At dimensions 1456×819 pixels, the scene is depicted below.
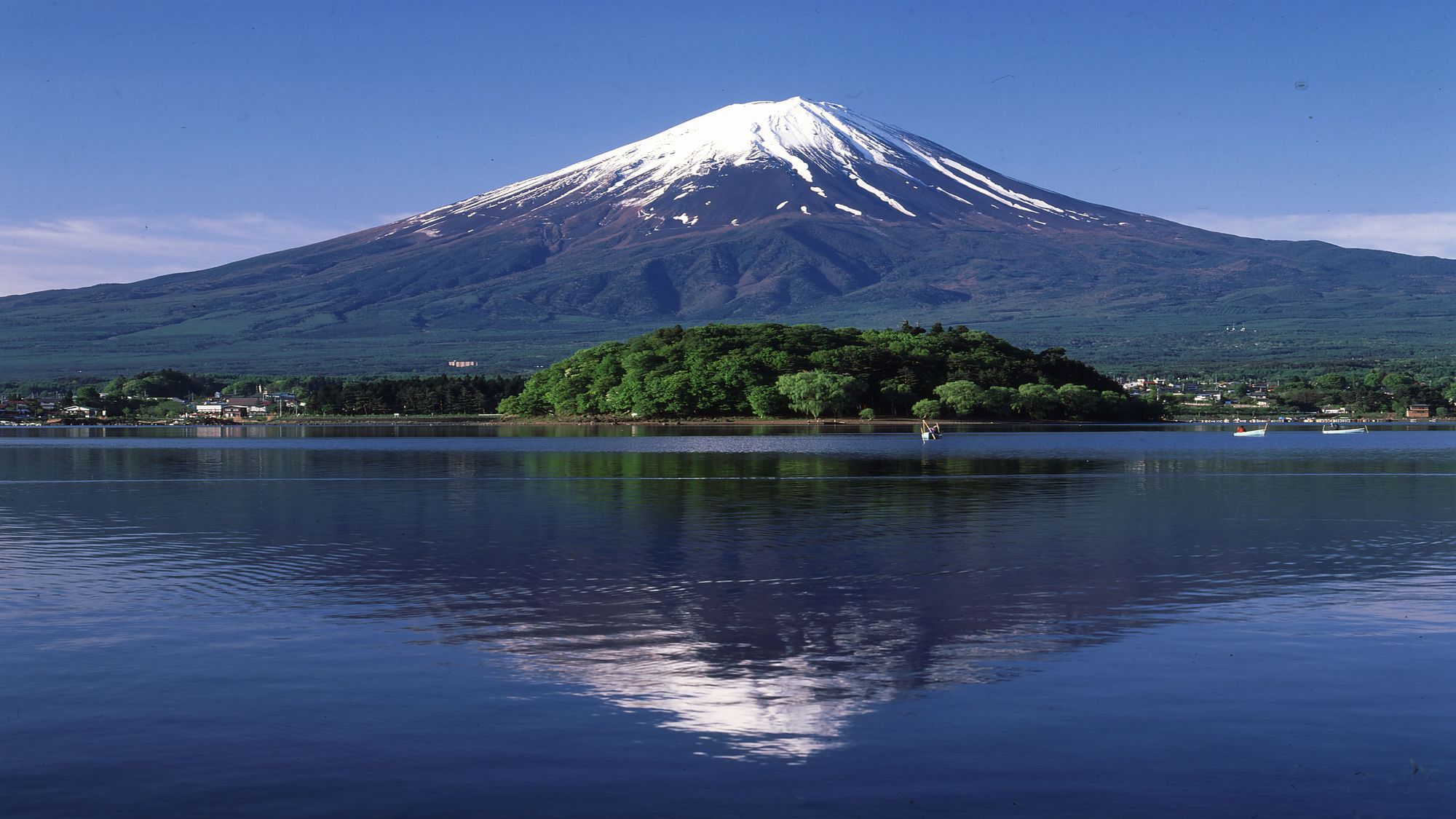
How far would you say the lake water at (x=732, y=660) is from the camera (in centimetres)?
1255

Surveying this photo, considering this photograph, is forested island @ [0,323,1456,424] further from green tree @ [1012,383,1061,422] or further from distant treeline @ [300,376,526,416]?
distant treeline @ [300,376,526,416]

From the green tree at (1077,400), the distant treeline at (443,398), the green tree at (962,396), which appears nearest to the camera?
the green tree at (962,396)

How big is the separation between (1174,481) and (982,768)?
42.5 meters

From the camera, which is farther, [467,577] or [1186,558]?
[1186,558]

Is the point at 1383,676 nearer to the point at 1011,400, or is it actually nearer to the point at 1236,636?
the point at 1236,636

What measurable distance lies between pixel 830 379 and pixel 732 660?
12332cm

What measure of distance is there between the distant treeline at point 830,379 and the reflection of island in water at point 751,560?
86.5 metres

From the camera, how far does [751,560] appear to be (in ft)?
93.3

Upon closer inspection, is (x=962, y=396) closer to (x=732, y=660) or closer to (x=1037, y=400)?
(x=1037, y=400)

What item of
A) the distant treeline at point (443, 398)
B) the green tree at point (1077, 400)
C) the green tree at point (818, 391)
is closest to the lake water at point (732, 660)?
the green tree at point (818, 391)

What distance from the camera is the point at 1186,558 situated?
28438 millimetres

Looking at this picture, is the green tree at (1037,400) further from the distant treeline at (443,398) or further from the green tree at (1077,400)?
the distant treeline at (443,398)

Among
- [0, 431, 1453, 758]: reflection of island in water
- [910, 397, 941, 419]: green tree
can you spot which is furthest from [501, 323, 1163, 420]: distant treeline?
[0, 431, 1453, 758]: reflection of island in water

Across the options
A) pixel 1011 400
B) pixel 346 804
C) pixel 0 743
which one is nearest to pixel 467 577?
pixel 0 743
